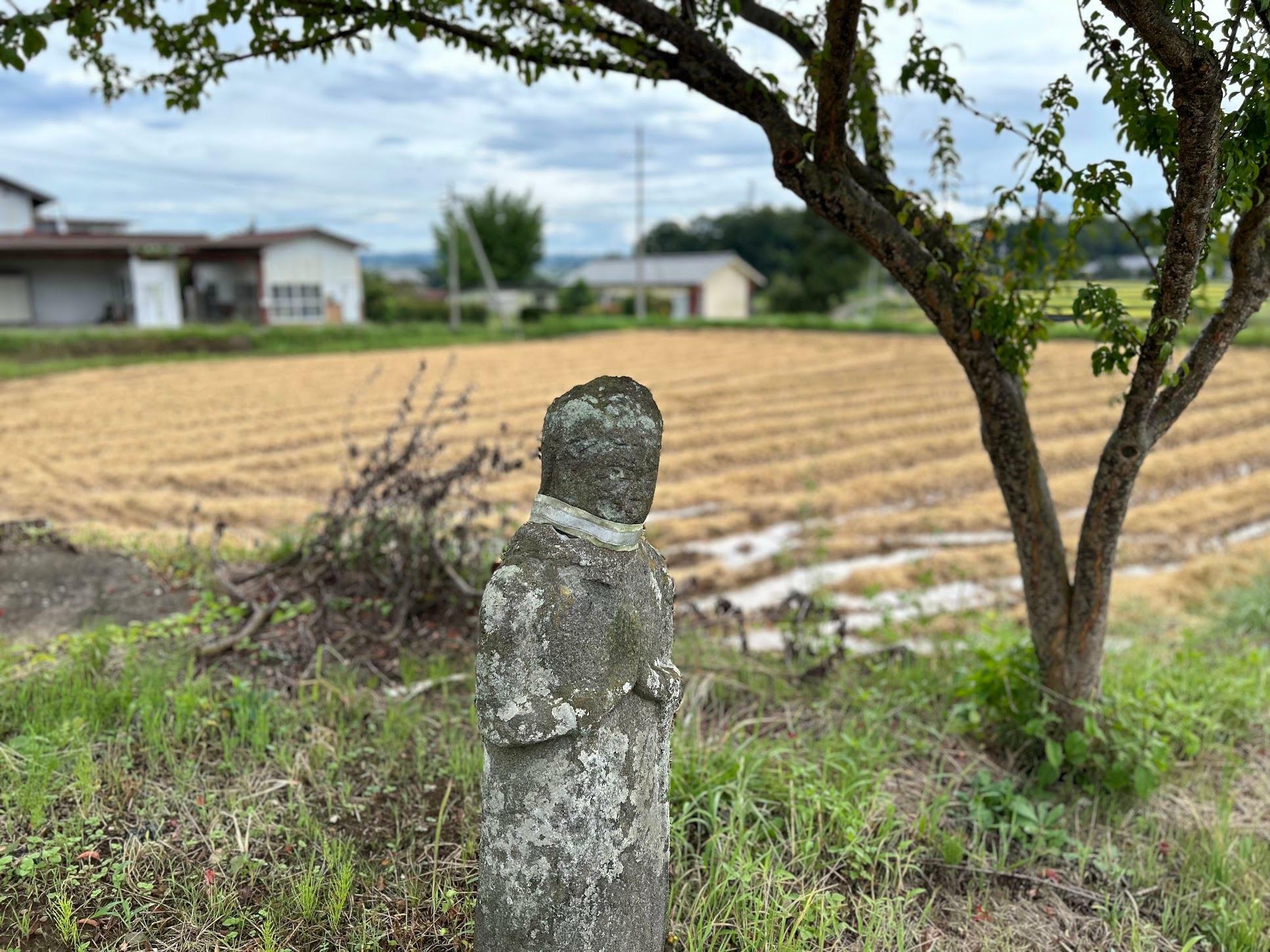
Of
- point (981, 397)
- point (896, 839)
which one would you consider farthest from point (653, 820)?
point (981, 397)

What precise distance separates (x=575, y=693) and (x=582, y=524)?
15.5 inches

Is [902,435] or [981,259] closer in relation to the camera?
[981,259]

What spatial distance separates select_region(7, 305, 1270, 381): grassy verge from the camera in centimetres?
2084

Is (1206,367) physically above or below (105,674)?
above

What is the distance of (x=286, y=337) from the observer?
80.4ft

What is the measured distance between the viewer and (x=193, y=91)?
388 cm

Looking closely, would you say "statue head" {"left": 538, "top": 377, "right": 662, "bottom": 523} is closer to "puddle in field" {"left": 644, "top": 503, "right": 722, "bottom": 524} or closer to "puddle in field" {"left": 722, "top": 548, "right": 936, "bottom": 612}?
"puddle in field" {"left": 722, "top": 548, "right": 936, "bottom": 612}

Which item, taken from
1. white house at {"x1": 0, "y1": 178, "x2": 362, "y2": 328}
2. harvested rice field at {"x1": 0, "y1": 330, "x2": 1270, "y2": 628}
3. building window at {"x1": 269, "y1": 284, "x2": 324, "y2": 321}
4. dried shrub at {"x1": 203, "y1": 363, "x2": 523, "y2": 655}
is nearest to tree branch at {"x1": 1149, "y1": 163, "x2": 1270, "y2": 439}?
harvested rice field at {"x1": 0, "y1": 330, "x2": 1270, "y2": 628}

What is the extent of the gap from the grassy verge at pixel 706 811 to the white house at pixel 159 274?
83.8ft

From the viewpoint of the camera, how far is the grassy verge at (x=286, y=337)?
20.8 meters

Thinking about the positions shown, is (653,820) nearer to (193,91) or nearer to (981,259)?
(981,259)

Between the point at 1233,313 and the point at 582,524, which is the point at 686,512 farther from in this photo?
the point at 582,524

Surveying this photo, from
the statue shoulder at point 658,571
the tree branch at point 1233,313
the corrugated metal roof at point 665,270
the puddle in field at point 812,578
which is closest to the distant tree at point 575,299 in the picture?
the corrugated metal roof at point 665,270

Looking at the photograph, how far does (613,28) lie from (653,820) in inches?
121
